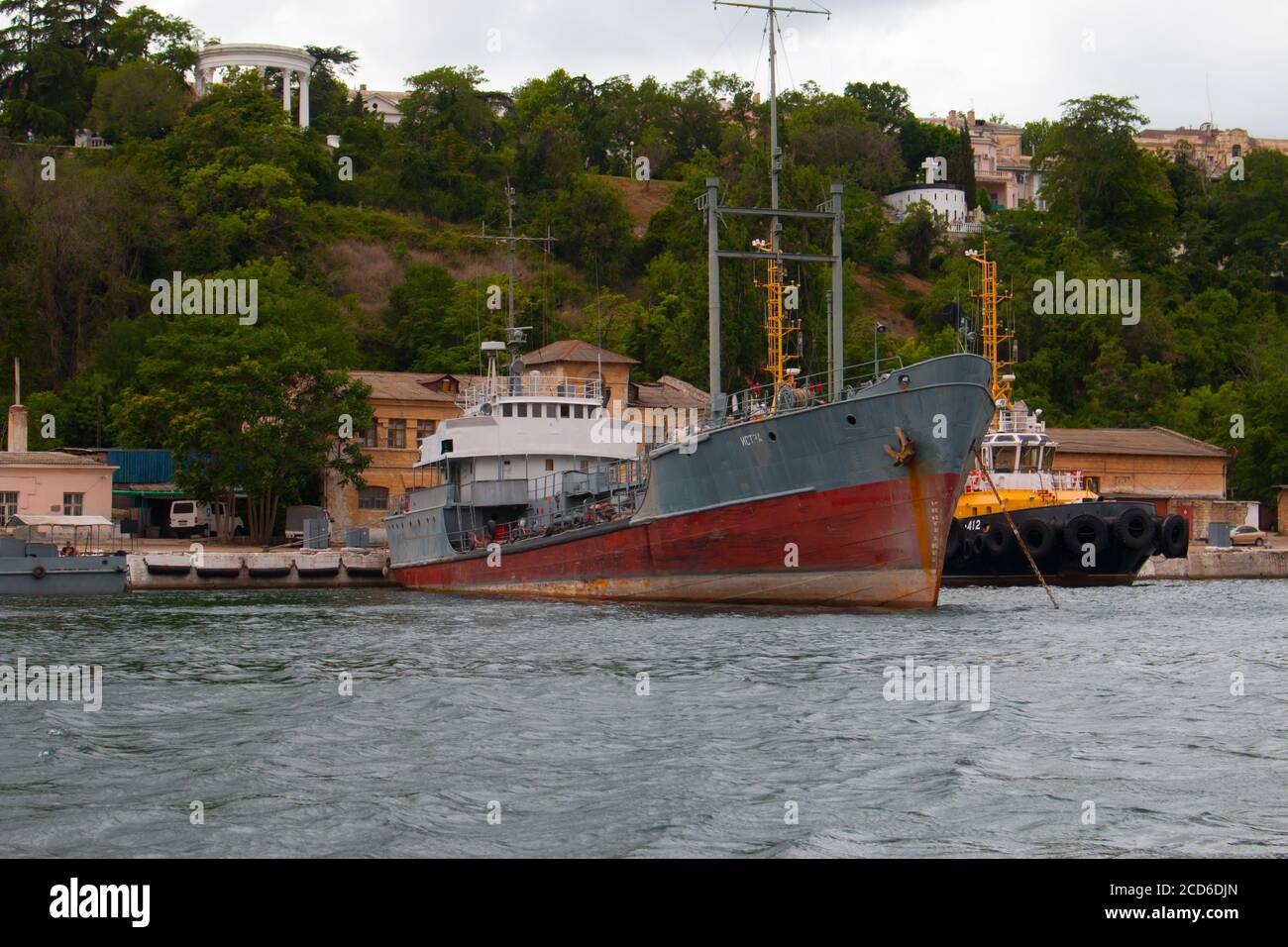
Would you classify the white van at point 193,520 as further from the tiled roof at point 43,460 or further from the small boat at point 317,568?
the small boat at point 317,568

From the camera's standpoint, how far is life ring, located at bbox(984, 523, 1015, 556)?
38.5 metres

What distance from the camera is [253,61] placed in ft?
319

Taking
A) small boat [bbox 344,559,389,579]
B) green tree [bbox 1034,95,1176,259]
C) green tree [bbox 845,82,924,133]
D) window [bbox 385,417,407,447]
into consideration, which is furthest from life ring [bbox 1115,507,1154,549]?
green tree [bbox 845,82,924,133]

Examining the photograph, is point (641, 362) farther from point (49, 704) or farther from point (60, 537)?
point (49, 704)

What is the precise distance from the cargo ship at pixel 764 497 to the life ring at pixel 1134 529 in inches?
385

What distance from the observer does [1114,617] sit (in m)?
26.9

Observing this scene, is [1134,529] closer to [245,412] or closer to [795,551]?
[795,551]

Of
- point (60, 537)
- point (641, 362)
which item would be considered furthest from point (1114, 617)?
point (641, 362)

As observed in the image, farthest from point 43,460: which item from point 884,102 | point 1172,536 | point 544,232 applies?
point 884,102

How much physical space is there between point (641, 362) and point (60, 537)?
29261mm

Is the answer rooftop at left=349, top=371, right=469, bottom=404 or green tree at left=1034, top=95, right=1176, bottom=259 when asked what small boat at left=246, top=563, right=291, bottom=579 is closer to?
rooftop at left=349, top=371, right=469, bottom=404

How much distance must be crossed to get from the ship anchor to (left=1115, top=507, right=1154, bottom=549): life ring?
1515cm

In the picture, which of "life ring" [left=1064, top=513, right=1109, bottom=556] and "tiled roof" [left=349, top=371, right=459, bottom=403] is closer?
"life ring" [left=1064, top=513, right=1109, bottom=556]

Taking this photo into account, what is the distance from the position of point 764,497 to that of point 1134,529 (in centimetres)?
1558
